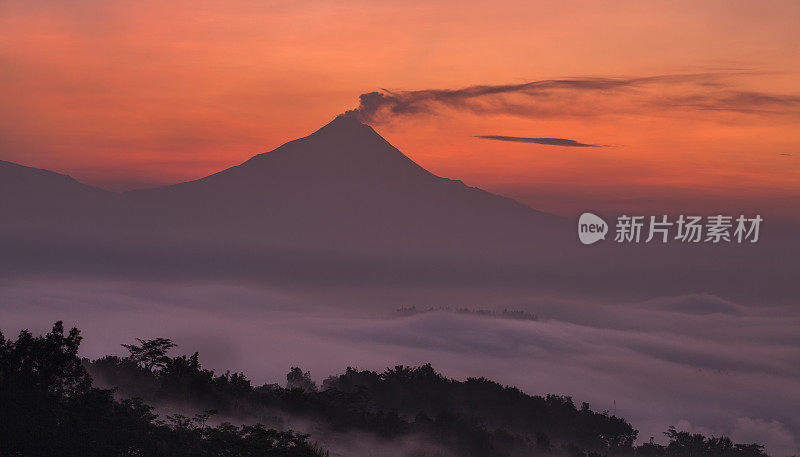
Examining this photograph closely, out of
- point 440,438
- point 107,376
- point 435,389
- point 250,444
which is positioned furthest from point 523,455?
point 250,444

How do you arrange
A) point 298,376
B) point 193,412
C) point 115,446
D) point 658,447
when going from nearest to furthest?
point 115,446, point 193,412, point 658,447, point 298,376

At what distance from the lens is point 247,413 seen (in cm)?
5716

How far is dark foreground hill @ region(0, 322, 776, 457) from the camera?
33.9 m

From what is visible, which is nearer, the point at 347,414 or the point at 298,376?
the point at 347,414

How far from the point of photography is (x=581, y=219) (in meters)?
141

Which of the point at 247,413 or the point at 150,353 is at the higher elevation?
the point at 150,353

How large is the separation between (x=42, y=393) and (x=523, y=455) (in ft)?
135

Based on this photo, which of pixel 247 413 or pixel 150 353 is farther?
pixel 150 353

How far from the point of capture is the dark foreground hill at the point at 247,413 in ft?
111

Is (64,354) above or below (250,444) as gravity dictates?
above

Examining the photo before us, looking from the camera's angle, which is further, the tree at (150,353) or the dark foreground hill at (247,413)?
the tree at (150,353)

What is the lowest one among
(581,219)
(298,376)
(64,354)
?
(298,376)

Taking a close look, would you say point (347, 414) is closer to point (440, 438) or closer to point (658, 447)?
point (440, 438)

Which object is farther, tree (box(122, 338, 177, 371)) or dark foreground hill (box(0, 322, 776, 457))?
tree (box(122, 338, 177, 371))
